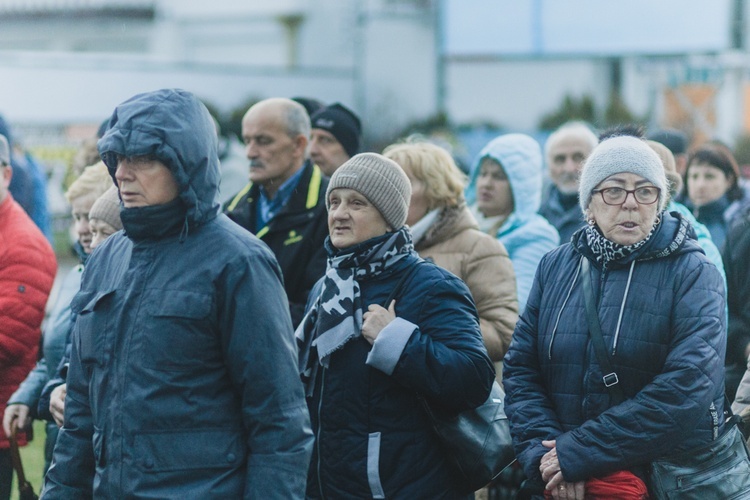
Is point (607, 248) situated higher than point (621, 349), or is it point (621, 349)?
point (607, 248)

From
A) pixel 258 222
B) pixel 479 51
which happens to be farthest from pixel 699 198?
pixel 479 51

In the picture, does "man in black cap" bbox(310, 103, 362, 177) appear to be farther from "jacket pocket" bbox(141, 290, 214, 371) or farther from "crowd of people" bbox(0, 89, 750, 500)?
"jacket pocket" bbox(141, 290, 214, 371)

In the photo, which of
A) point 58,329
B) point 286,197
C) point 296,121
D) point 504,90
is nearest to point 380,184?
point 286,197

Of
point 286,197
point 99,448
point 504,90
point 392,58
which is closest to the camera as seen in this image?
point 99,448

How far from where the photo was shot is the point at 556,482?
12.0 feet

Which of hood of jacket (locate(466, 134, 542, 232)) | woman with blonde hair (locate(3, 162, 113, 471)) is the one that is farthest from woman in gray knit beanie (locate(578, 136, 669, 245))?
woman with blonde hair (locate(3, 162, 113, 471))

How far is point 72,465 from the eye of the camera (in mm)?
3211

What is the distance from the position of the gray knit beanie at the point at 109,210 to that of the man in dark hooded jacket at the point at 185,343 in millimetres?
1450

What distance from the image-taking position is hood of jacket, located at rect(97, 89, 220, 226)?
2.98 m

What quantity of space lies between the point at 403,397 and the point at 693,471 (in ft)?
3.21

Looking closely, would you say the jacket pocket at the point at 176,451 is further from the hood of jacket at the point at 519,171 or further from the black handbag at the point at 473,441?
the hood of jacket at the point at 519,171

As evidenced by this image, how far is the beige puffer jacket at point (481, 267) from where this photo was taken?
479 centimetres

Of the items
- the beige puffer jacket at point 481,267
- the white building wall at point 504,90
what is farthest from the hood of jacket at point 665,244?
the white building wall at point 504,90

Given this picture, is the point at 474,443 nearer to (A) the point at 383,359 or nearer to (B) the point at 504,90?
(A) the point at 383,359
